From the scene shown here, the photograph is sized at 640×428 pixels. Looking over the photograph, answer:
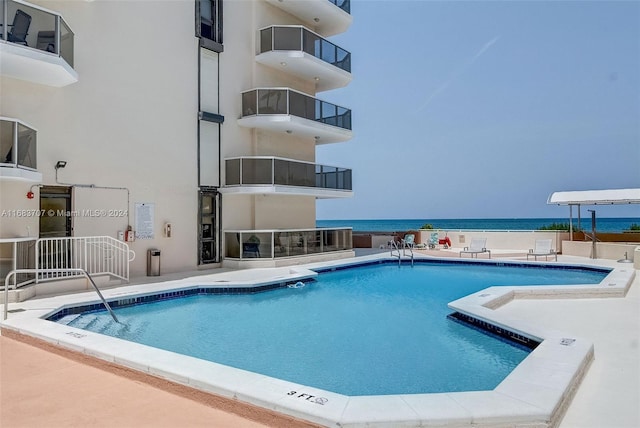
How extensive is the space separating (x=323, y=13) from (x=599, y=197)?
45.6ft

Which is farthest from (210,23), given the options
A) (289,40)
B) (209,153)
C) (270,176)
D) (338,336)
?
(338,336)

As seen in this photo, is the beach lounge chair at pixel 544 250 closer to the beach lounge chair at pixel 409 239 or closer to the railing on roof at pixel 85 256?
the beach lounge chair at pixel 409 239

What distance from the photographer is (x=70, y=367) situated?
5277 millimetres

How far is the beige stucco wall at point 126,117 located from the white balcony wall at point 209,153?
1.26ft

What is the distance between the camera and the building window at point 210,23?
1473cm

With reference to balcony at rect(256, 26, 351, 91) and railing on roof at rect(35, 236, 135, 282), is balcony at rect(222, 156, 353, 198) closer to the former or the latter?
balcony at rect(256, 26, 351, 91)

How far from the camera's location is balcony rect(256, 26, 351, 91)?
1639 cm

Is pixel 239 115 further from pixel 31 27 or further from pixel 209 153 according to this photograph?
pixel 31 27

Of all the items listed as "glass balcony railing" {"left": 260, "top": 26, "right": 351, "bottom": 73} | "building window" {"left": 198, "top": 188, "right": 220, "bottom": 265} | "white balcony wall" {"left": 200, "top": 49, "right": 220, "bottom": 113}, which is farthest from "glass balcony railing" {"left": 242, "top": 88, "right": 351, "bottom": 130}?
"building window" {"left": 198, "top": 188, "right": 220, "bottom": 265}

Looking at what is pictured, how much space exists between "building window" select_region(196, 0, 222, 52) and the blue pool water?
8.87 m

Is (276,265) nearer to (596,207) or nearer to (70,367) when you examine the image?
(70,367)

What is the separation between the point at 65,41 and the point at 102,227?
4.72 meters

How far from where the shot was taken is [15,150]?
29.4ft

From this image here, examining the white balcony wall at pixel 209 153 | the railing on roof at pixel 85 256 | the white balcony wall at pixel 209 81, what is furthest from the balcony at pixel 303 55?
the railing on roof at pixel 85 256
